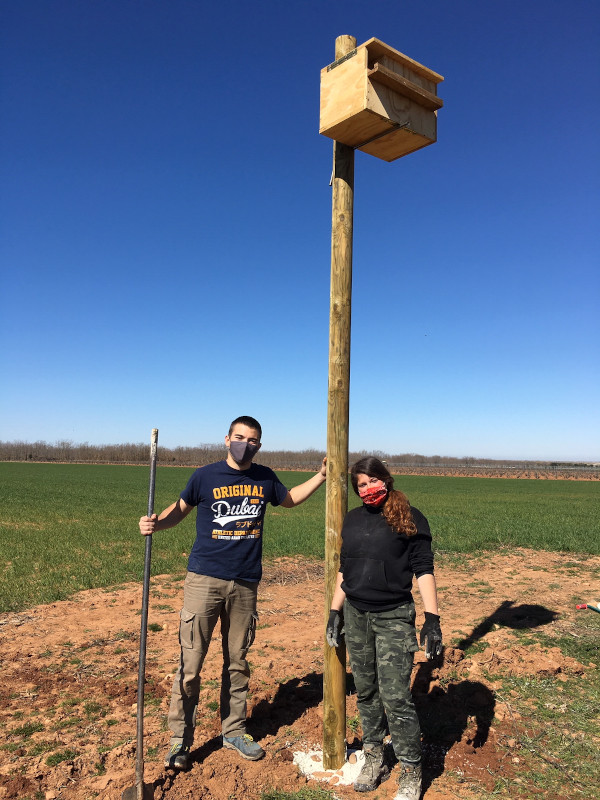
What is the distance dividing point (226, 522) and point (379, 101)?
300 centimetres

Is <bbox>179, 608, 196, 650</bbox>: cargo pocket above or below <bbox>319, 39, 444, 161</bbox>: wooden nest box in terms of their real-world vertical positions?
below

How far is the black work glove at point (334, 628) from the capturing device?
3.48 meters

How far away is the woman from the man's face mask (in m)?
0.77

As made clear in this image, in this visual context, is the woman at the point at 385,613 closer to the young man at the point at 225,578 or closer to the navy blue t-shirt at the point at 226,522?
the young man at the point at 225,578

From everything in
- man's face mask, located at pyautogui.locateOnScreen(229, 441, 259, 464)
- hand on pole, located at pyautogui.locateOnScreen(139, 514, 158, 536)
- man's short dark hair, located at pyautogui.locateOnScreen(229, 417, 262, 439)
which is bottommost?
hand on pole, located at pyautogui.locateOnScreen(139, 514, 158, 536)

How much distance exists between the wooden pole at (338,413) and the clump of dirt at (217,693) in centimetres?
39

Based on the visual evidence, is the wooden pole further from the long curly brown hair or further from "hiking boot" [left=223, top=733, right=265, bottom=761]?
"hiking boot" [left=223, top=733, right=265, bottom=761]

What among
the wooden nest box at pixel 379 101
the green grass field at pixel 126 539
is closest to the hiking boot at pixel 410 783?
the wooden nest box at pixel 379 101

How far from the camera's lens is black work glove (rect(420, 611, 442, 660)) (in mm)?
3105

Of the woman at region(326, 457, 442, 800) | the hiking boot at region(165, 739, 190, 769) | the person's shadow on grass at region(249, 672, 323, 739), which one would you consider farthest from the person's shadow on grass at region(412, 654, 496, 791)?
the hiking boot at region(165, 739, 190, 769)

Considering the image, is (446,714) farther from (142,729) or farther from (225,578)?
(142,729)

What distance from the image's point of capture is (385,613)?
126 inches

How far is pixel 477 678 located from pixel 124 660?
3651mm

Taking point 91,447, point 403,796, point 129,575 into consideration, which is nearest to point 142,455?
point 91,447
